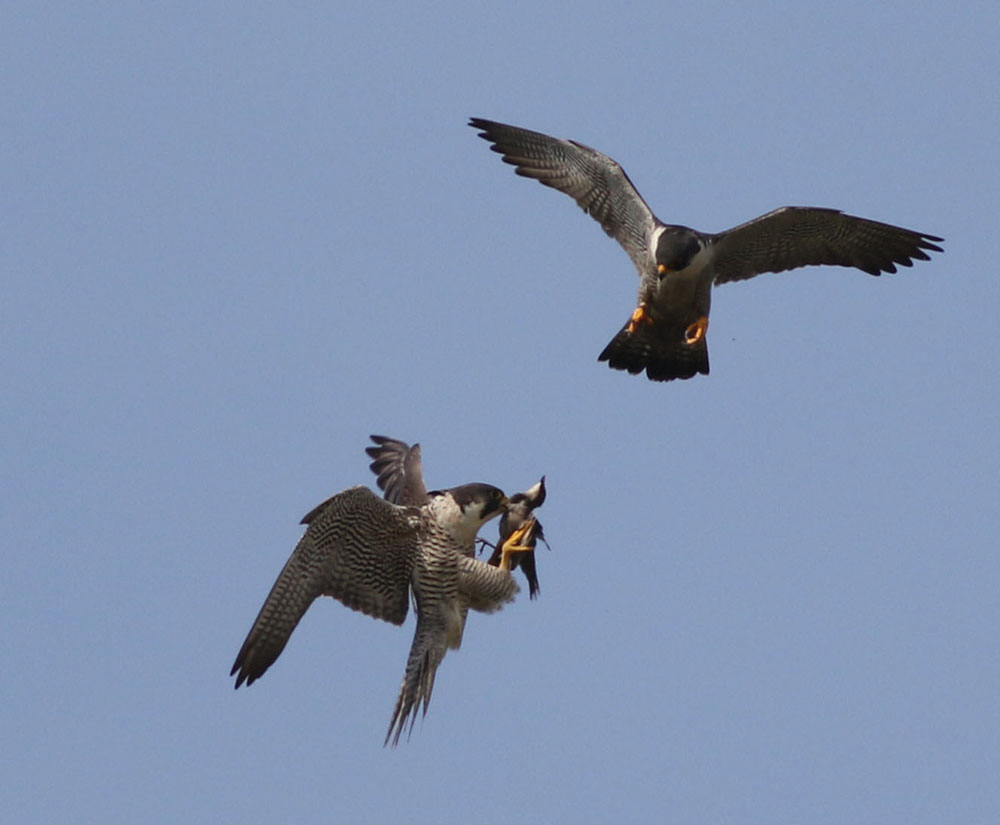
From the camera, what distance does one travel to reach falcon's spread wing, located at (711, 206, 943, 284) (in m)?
10.9

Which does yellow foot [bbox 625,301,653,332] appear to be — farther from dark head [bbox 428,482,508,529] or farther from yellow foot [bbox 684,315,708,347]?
dark head [bbox 428,482,508,529]

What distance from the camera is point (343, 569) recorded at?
9664mm

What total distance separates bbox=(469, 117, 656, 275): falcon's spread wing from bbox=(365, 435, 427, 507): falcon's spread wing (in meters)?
2.15

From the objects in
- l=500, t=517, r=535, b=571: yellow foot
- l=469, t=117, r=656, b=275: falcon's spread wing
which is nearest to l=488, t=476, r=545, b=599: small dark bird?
l=500, t=517, r=535, b=571: yellow foot

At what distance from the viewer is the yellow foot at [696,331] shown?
1077 cm

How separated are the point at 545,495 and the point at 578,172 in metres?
2.69

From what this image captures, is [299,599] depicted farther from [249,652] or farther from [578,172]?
[578,172]

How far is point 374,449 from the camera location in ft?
40.2

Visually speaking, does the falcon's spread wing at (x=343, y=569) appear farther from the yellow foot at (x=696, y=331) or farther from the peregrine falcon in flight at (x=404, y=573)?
the yellow foot at (x=696, y=331)

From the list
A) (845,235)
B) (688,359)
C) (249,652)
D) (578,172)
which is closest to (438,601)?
(249,652)

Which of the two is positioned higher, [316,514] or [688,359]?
[688,359]

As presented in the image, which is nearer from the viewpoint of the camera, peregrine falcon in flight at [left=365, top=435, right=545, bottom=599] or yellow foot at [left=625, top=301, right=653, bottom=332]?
peregrine falcon in flight at [left=365, top=435, right=545, bottom=599]

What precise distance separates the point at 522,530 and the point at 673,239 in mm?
2208

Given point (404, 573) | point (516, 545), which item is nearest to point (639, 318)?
point (516, 545)
